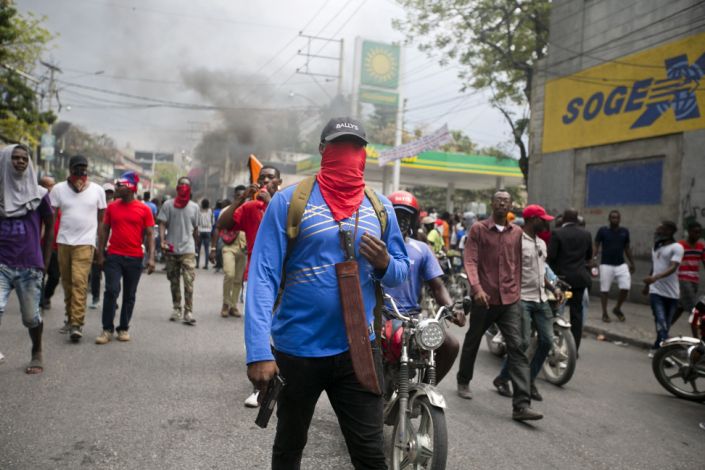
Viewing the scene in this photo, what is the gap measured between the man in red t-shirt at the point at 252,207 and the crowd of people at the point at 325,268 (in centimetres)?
1

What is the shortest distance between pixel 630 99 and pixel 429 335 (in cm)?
1316

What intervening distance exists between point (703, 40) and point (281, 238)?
13.2 meters

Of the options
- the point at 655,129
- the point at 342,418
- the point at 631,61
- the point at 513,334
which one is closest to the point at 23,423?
the point at 342,418

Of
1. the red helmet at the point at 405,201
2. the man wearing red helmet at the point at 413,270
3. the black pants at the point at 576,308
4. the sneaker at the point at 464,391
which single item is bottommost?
A: the sneaker at the point at 464,391

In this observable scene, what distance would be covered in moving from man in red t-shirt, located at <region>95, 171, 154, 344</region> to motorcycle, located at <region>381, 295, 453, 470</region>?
4.25m

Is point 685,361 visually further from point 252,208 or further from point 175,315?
point 175,315

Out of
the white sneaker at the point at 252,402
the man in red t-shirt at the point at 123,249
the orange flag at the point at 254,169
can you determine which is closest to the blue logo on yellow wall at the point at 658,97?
the orange flag at the point at 254,169

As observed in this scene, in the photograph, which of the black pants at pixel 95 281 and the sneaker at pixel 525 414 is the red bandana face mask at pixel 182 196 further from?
the sneaker at pixel 525 414

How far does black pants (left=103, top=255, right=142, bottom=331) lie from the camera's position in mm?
6760

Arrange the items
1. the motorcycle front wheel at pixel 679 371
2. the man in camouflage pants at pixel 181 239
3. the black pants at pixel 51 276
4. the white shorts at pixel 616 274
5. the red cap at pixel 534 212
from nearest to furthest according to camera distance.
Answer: the red cap at pixel 534 212 < the motorcycle front wheel at pixel 679 371 < the man in camouflage pants at pixel 181 239 < the black pants at pixel 51 276 < the white shorts at pixel 616 274

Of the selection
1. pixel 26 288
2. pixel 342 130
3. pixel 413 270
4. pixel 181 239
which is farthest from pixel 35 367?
pixel 342 130

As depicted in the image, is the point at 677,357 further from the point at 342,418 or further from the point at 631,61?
the point at 631,61

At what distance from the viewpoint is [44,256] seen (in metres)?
5.39

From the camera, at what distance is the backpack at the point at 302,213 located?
7.89 feet
